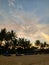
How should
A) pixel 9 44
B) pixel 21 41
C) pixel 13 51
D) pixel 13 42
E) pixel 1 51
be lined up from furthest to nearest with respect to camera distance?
pixel 21 41 → pixel 13 42 → pixel 9 44 → pixel 13 51 → pixel 1 51

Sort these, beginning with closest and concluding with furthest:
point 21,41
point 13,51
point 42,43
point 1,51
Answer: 1. point 1,51
2. point 13,51
3. point 21,41
4. point 42,43

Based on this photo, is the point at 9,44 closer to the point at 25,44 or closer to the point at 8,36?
the point at 8,36

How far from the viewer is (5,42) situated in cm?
8156

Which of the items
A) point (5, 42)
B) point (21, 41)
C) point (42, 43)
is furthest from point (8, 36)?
point (42, 43)

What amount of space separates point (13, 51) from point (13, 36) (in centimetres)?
1315

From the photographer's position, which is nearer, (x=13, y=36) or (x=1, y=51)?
(x=1, y=51)

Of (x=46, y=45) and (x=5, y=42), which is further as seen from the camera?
(x=46, y=45)

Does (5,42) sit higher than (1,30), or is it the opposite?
(1,30)

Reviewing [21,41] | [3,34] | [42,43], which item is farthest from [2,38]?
[42,43]

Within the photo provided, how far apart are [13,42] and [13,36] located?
200 inches

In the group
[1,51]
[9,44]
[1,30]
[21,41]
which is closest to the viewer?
[1,51]

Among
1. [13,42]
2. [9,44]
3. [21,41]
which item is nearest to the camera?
[9,44]

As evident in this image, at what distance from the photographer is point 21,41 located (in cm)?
10588

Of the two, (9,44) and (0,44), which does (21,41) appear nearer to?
(9,44)
